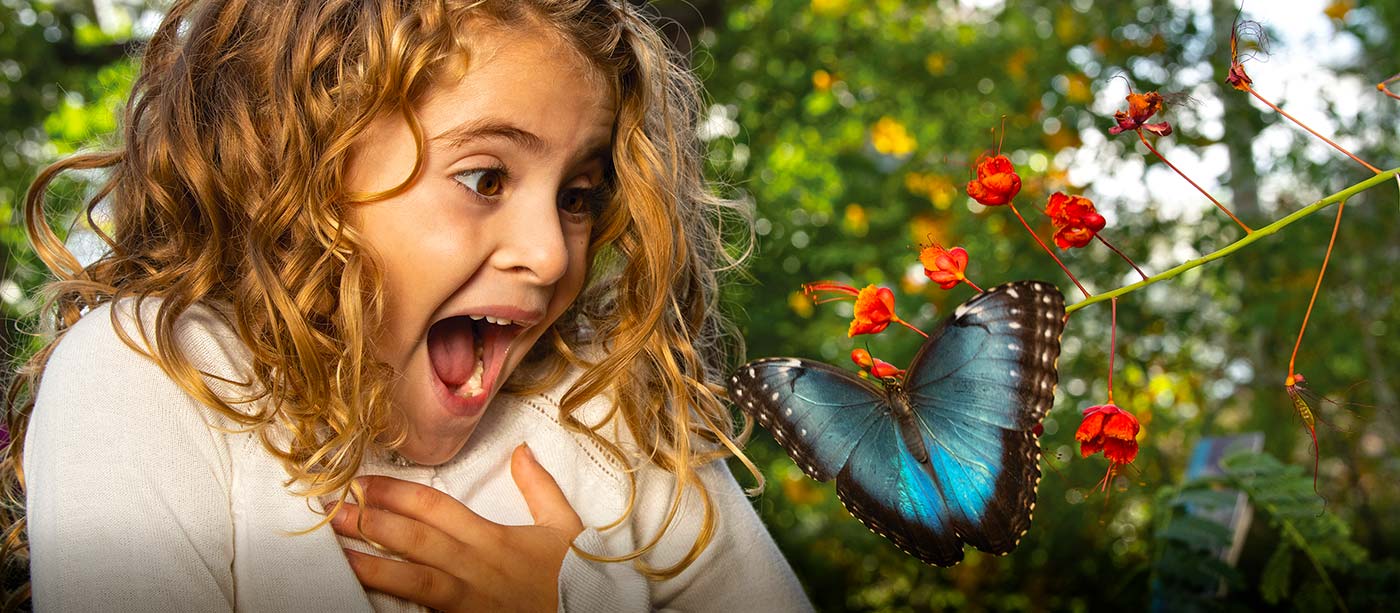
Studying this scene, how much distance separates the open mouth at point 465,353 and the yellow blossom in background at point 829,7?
7.91ft

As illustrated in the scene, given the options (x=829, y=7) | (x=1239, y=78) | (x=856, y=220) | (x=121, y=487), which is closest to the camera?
(x=1239, y=78)

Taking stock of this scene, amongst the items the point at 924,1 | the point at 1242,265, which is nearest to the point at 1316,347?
the point at 1242,265

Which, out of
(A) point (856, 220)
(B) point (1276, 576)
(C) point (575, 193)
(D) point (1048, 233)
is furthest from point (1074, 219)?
(A) point (856, 220)

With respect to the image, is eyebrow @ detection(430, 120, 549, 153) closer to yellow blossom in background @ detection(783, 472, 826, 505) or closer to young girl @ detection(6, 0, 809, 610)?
young girl @ detection(6, 0, 809, 610)

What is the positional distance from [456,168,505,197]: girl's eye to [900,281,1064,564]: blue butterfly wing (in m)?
0.61

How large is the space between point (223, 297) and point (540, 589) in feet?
1.90

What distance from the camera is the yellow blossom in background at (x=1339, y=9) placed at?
3061 mm

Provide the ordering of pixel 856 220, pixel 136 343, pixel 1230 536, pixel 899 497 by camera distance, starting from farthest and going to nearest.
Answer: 1. pixel 856 220
2. pixel 1230 536
3. pixel 136 343
4. pixel 899 497

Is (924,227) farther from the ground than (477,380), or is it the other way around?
(477,380)

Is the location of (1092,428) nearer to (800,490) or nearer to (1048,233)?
(1048,233)

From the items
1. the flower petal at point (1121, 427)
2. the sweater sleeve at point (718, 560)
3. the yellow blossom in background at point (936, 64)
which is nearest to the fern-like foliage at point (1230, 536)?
the sweater sleeve at point (718, 560)

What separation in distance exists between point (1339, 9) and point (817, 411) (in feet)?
8.80

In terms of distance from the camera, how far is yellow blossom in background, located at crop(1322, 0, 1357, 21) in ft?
10.0

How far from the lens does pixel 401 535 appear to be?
1.50 meters
